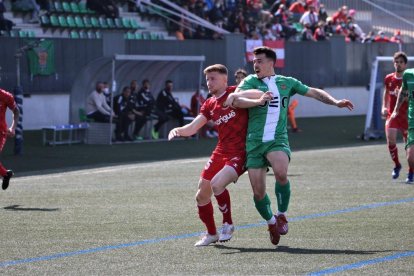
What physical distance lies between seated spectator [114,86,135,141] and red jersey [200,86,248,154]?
17.5m

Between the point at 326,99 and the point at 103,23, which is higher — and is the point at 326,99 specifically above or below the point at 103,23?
above

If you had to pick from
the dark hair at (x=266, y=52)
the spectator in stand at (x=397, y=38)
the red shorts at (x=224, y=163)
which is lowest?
the spectator in stand at (x=397, y=38)

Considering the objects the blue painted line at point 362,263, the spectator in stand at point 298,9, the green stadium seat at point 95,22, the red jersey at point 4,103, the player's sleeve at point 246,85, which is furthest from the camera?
the spectator in stand at point 298,9

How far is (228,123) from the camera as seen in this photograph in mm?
10672

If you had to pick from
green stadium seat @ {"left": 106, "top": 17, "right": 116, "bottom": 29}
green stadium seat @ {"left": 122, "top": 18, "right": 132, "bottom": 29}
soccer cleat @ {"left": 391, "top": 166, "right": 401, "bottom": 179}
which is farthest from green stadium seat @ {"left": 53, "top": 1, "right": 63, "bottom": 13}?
soccer cleat @ {"left": 391, "top": 166, "right": 401, "bottom": 179}

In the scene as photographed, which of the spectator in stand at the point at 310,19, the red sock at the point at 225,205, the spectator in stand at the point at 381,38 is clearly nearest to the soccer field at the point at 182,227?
the red sock at the point at 225,205

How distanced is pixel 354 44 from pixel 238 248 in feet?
105

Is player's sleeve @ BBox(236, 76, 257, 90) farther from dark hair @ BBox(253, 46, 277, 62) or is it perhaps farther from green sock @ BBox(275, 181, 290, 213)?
green sock @ BBox(275, 181, 290, 213)

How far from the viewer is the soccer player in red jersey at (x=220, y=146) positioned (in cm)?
1059

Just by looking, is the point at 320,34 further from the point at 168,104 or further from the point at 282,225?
the point at 282,225

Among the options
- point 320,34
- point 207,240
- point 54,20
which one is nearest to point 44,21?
point 54,20

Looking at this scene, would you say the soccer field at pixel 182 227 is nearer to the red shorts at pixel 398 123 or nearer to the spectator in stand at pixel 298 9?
the red shorts at pixel 398 123

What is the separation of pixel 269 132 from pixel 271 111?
21 cm

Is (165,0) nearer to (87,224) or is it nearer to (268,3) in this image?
(268,3)
